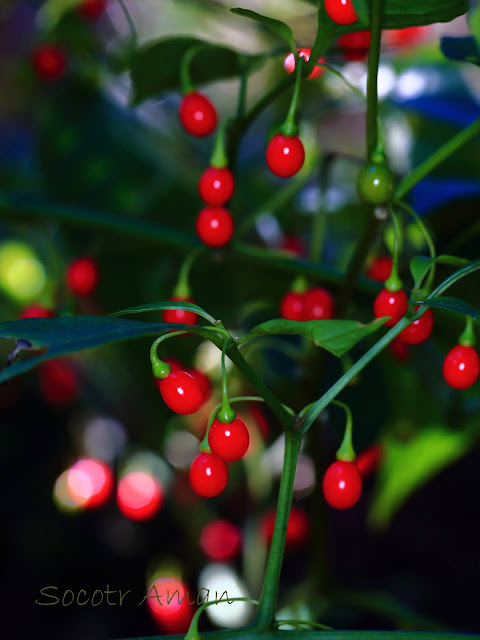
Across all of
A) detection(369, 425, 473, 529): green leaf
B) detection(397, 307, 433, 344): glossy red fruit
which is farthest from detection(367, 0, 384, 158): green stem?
detection(369, 425, 473, 529): green leaf

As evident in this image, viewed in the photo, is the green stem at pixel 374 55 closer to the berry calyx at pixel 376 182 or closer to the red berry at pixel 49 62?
the berry calyx at pixel 376 182

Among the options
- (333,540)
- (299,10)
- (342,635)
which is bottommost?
(342,635)

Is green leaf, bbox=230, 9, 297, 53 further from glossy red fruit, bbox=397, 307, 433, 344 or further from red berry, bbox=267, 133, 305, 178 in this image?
glossy red fruit, bbox=397, 307, 433, 344

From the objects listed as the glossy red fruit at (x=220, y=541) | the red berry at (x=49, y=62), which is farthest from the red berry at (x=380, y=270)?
the red berry at (x=49, y=62)

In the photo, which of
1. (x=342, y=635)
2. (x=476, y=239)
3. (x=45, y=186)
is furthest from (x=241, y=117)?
(x=45, y=186)

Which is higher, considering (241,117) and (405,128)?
(405,128)

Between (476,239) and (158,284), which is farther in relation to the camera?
(158,284)

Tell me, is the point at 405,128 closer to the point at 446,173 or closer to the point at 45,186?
the point at 446,173
